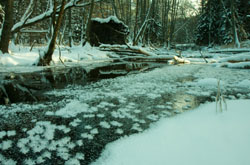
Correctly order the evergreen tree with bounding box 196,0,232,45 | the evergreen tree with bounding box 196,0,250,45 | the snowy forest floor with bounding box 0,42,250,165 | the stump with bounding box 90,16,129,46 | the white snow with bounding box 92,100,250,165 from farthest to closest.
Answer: the evergreen tree with bounding box 196,0,232,45
the evergreen tree with bounding box 196,0,250,45
the stump with bounding box 90,16,129,46
the snowy forest floor with bounding box 0,42,250,165
the white snow with bounding box 92,100,250,165

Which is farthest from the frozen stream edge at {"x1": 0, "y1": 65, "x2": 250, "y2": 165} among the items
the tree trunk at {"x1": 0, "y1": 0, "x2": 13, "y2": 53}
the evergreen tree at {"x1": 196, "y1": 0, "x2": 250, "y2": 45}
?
the evergreen tree at {"x1": 196, "y1": 0, "x2": 250, "y2": 45}

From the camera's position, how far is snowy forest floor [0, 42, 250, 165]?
4.19 feet

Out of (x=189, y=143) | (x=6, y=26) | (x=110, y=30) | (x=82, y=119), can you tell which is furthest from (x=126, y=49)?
(x=189, y=143)

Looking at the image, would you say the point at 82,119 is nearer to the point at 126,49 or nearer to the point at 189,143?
the point at 189,143

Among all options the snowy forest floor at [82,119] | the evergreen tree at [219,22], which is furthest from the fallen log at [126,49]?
the evergreen tree at [219,22]

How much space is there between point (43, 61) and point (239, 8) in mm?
23381

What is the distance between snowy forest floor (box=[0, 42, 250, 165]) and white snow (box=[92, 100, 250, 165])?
0.13 metres

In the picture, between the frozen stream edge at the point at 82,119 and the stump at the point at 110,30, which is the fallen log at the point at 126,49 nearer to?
the stump at the point at 110,30

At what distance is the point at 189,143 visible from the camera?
4.54 ft

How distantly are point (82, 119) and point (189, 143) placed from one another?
3.60 feet

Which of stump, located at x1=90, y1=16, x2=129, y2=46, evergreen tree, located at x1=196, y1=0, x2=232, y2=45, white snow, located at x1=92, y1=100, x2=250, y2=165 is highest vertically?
evergreen tree, located at x1=196, y1=0, x2=232, y2=45

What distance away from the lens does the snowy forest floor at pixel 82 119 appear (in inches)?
50.3

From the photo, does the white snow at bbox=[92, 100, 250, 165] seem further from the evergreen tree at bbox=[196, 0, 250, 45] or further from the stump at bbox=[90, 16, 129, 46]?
the evergreen tree at bbox=[196, 0, 250, 45]

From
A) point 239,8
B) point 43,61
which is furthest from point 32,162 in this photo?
point 239,8
